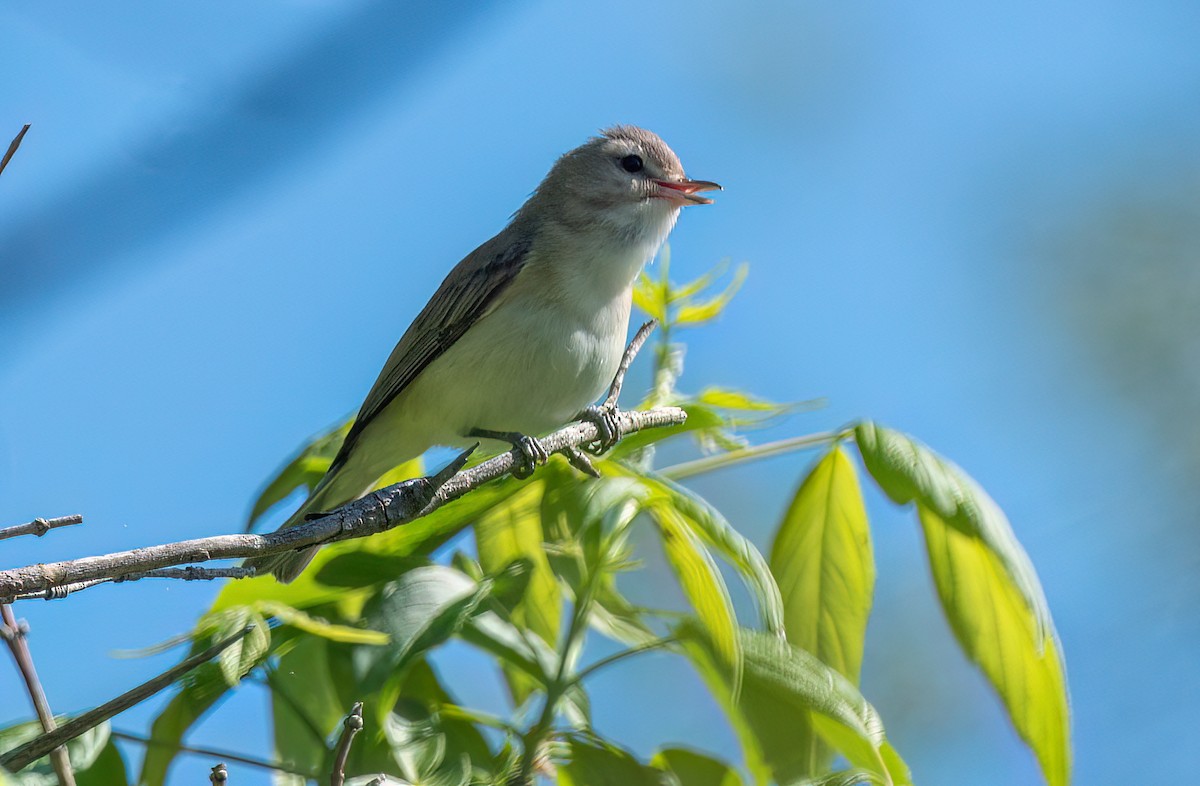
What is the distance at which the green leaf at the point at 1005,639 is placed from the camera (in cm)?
181

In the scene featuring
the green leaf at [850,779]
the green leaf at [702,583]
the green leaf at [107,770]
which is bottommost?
the green leaf at [107,770]

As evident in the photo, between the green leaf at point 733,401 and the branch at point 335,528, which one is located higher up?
the green leaf at point 733,401

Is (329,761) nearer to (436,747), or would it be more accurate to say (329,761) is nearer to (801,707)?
(436,747)

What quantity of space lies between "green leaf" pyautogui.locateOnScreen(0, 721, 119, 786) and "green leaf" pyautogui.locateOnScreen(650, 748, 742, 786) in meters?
0.87

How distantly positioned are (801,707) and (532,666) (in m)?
0.46

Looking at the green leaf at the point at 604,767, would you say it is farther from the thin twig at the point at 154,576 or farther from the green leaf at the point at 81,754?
the green leaf at the point at 81,754

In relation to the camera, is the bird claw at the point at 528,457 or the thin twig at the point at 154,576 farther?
the bird claw at the point at 528,457

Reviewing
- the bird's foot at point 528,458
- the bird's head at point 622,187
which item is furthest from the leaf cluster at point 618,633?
the bird's head at point 622,187

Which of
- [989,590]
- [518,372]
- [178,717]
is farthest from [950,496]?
[518,372]

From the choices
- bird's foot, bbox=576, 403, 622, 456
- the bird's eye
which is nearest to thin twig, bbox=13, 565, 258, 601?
bird's foot, bbox=576, 403, 622, 456

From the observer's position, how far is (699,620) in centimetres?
171

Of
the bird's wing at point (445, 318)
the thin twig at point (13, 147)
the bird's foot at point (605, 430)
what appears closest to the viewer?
the thin twig at point (13, 147)

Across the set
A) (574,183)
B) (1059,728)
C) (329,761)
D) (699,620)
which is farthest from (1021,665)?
(574,183)

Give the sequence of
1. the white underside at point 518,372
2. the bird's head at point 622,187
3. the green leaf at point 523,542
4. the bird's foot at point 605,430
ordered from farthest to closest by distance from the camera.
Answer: the bird's head at point 622,187
the white underside at point 518,372
the bird's foot at point 605,430
the green leaf at point 523,542
